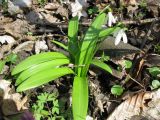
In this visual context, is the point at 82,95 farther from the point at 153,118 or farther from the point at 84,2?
the point at 84,2

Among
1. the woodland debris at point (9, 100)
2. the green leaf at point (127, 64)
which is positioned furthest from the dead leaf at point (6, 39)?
the green leaf at point (127, 64)

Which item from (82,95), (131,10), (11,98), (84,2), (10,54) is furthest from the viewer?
(84,2)

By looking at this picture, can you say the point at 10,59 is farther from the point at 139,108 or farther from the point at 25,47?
the point at 139,108

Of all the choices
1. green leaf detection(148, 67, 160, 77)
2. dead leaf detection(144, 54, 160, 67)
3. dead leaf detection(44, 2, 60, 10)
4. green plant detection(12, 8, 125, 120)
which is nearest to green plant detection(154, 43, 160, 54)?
dead leaf detection(144, 54, 160, 67)

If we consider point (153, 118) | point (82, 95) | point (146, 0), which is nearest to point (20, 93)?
point (82, 95)

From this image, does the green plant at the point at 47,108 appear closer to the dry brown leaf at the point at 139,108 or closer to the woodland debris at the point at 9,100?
the woodland debris at the point at 9,100

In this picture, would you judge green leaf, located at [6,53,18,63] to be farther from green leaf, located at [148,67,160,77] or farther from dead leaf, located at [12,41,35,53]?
green leaf, located at [148,67,160,77]
